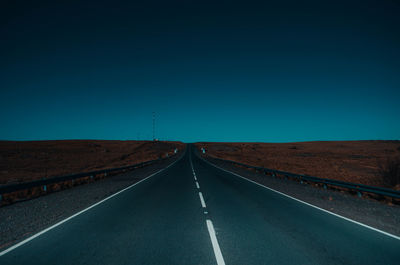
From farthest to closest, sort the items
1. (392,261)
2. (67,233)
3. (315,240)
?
(67,233), (315,240), (392,261)

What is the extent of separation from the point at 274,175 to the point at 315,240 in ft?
45.8

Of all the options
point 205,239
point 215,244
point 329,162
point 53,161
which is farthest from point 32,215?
point 329,162

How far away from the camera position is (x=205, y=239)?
4750mm

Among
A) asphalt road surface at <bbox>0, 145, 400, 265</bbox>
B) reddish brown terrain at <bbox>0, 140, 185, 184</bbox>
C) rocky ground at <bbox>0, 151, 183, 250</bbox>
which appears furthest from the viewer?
reddish brown terrain at <bbox>0, 140, 185, 184</bbox>

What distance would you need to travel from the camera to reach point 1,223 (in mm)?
6027

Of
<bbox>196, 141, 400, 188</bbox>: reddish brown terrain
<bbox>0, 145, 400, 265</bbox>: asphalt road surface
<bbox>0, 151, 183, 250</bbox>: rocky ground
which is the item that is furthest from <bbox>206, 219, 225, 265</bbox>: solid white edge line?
<bbox>196, 141, 400, 188</bbox>: reddish brown terrain

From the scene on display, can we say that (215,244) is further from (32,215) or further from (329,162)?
(329,162)

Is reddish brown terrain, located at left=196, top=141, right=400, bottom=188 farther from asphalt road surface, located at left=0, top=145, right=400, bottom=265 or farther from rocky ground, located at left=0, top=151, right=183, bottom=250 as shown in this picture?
rocky ground, located at left=0, top=151, right=183, bottom=250

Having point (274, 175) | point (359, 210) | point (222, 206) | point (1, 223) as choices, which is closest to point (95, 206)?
point (1, 223)

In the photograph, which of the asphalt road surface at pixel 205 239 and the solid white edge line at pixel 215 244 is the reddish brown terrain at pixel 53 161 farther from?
the solid white edge line at pixel 215 244

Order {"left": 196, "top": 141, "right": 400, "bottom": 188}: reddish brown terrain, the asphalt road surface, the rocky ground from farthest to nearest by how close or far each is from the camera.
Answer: {"left": 196, "top": 141, "right": 400, "bottom": 188}: reddish brown terrain → the rocky ground → the asphalt road surface

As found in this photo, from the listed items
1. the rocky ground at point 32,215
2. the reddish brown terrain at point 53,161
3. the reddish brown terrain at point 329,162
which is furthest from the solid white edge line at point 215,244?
the reddish brown terrain at point 53,161

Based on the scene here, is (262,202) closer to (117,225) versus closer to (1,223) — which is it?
(117,225)

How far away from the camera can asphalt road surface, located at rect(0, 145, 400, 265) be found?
388 cm
